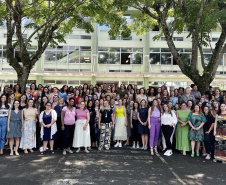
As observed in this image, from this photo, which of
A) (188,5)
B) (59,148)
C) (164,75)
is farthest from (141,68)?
(59,148)

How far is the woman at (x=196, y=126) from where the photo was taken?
7.26 m

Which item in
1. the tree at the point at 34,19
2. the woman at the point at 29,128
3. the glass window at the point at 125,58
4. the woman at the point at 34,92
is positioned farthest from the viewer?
the glass window at the point at 125,58

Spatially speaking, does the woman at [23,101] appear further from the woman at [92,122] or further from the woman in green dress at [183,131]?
the woman in green dress at [183,131]

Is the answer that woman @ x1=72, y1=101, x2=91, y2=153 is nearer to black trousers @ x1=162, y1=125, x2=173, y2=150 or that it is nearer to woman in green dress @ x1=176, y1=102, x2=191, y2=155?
black trousers @ x1=162, y1=125, x2=173, y2=150

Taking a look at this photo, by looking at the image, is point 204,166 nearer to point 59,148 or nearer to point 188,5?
point 59,148

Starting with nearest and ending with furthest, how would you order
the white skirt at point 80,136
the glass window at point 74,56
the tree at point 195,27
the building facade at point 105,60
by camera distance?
the white skirt at point 80,136, the tree at point 195,27, the building facade at point 105,60, the glass window at point 74,56

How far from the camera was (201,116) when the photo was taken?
24.0ft

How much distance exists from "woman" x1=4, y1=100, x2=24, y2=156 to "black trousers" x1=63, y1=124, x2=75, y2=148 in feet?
4.83

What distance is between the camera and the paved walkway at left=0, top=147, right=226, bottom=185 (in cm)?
495

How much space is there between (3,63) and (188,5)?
65.4ft

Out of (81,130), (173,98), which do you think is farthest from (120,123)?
(173,98)

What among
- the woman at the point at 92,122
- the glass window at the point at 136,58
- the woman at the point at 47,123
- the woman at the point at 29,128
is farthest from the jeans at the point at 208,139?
the glass window at the point at 136,58

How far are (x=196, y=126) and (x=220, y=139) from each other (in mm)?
832

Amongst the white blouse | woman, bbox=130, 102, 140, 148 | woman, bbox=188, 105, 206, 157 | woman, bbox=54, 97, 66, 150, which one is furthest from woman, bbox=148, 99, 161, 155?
woman, bbox=54, 97, 66, 150
